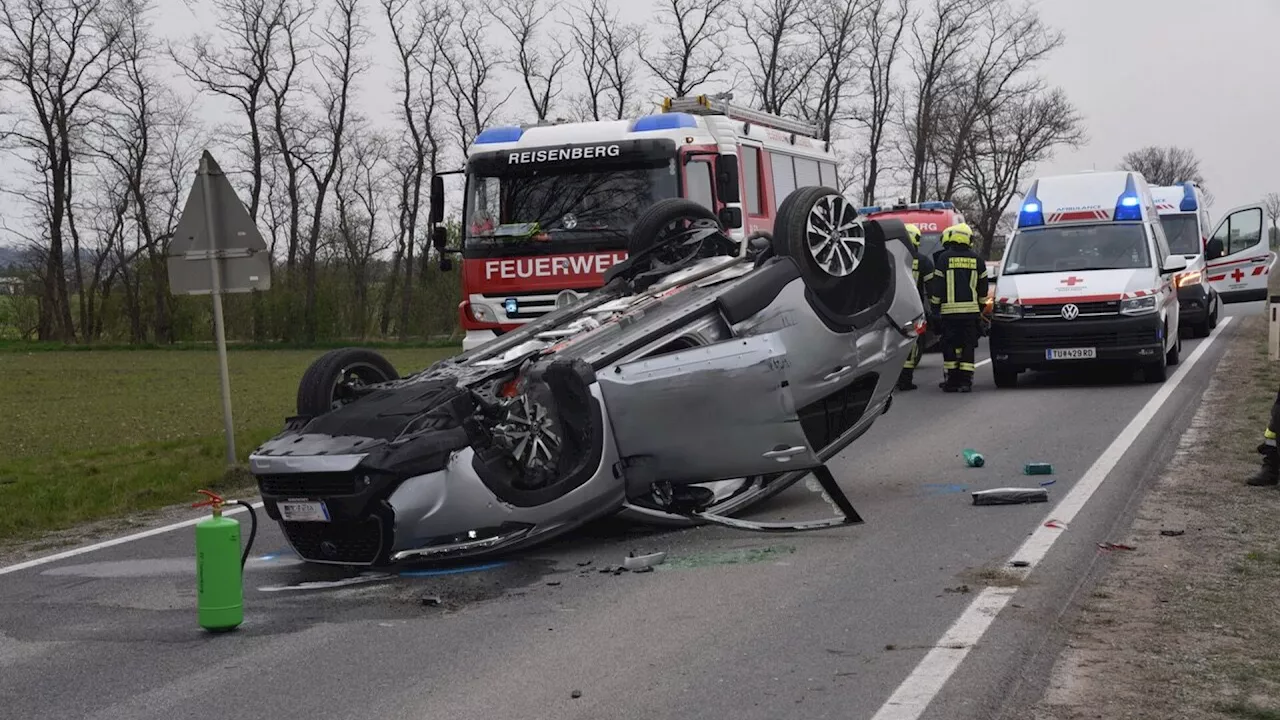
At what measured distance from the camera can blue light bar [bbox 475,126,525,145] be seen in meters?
15.5

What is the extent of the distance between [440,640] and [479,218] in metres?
9.93

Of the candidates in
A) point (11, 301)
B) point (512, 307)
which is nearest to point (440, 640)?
point (512, 307)

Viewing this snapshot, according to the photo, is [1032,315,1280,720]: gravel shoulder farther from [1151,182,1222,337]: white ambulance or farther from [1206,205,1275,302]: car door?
[1206,205,1275,302]: car door

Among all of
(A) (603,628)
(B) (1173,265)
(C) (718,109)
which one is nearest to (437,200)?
(C) (718,109)

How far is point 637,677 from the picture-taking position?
504 cm

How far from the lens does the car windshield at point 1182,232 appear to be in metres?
24.5

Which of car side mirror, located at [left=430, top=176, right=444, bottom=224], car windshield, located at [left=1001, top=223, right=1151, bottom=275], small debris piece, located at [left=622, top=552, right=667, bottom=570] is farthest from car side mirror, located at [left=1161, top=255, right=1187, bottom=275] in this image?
small debris piece, located at [left=622, top=552, right=667, bottom=570]

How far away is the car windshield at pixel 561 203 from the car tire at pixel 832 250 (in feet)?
19.2

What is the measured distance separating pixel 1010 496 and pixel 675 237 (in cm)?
275

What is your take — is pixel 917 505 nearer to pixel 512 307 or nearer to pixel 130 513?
pixel 130 513

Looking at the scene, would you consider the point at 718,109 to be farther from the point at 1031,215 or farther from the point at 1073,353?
the point at 1073,353

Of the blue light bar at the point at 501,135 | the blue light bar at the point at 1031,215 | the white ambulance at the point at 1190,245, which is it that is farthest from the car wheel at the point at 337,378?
the white ambulance at the point at 1190,245

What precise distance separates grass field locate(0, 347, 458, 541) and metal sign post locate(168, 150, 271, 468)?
4.09 ft

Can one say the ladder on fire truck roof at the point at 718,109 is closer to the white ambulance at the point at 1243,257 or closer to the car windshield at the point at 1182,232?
the car windshield at the point at 1182,232
